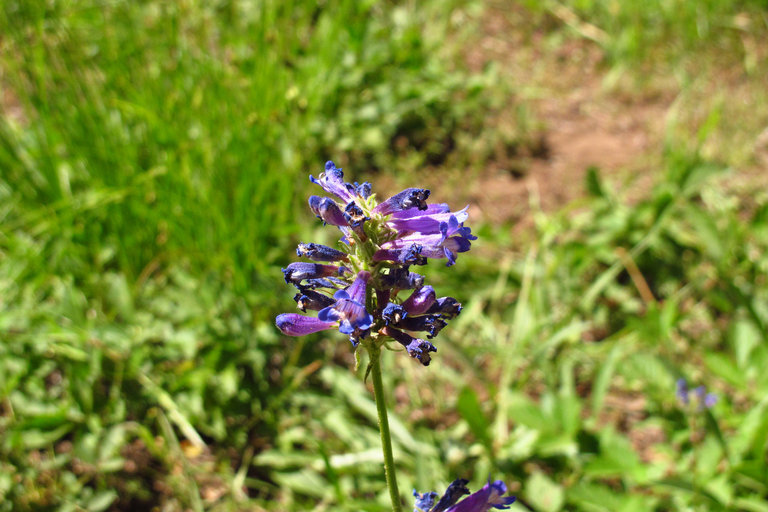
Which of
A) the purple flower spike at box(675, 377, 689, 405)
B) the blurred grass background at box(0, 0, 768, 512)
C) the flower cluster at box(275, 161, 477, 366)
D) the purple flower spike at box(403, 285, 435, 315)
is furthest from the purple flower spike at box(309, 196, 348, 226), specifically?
the purple flower spike at box(675, 377, 689, 405)

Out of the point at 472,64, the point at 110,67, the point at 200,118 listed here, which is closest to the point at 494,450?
the point at 200,118

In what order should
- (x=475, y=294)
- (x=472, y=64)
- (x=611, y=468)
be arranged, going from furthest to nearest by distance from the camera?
(x=472, y=64) → (x=475, y=294) → (x=611, y=468)

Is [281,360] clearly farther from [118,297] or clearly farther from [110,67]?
[110,67]

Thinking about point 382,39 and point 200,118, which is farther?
point 382,39

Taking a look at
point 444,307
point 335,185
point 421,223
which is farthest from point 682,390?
point 335,185

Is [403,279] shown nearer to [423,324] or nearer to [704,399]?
[423,324]

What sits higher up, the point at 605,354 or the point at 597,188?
the point at 597,188
